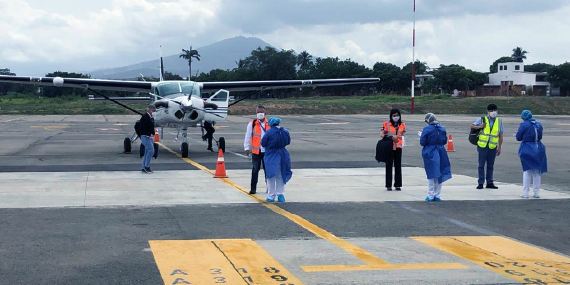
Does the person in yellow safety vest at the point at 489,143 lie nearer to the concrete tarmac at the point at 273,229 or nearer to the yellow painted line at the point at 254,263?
the concrete tarmac at the point at 273,229

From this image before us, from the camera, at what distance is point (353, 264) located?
715 centimetres

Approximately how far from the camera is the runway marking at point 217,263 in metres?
6.53

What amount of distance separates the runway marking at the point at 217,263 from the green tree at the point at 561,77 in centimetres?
11116

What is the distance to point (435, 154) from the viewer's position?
40.0 feet

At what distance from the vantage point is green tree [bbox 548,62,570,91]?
109 m

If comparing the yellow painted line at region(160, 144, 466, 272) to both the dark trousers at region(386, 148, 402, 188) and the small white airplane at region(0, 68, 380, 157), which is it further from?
the small white airplane at region(0, 68, 380, 157)

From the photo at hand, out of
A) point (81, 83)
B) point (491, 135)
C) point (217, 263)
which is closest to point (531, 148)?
point (491, 135)

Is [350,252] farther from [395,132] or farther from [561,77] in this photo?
[561,77]

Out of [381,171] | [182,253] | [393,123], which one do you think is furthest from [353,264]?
[381,171]

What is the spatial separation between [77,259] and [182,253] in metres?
1.14

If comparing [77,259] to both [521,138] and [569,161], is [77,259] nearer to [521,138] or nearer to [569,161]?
[521,138]

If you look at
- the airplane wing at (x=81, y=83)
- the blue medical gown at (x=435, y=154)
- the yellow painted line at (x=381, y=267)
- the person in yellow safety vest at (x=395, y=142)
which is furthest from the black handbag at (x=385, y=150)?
the airplane wing at (x=81, y=83)

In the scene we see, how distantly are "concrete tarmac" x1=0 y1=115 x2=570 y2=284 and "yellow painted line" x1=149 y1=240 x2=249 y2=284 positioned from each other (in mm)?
20

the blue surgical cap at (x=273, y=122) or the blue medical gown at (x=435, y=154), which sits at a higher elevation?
the blue surgical cap at (x=273, y=122)
